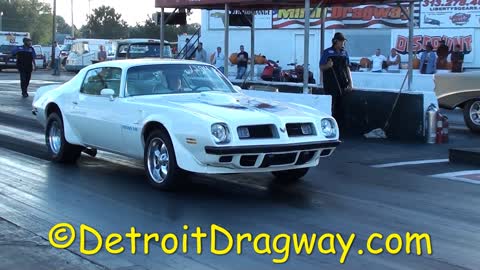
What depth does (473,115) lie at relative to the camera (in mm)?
14883

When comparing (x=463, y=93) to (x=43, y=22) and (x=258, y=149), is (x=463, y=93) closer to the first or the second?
(x=258, y=149)

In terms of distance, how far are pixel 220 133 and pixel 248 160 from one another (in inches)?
16.6

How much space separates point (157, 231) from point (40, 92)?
5393mm

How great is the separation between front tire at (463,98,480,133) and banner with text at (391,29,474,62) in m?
12.4

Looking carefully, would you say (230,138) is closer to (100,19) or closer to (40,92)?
(40,92)

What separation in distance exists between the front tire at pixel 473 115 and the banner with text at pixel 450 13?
12488mm

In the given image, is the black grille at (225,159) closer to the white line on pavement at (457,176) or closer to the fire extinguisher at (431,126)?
the white line on pavement at (457,176)

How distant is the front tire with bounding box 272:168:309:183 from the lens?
348 inches

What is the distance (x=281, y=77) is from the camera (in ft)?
85.6

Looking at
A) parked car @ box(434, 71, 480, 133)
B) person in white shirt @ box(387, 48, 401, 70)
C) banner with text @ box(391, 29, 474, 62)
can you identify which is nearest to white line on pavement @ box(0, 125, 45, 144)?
parked car @ box(434, 71, 480, 133)

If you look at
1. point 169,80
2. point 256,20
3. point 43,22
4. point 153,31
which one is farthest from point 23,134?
point 43,22

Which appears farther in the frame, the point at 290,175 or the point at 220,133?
the point at 290,175

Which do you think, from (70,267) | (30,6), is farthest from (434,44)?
(30,6)

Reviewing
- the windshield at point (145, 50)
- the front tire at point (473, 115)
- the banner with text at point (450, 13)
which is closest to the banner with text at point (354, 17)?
the banner with text at point (450, 13)
